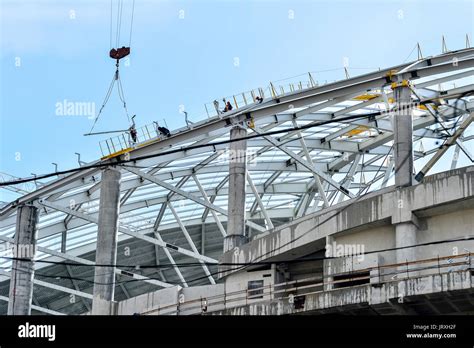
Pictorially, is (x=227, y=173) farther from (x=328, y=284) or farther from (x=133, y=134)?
(x=328, y=284)

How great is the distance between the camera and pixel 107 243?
41781 millimetres

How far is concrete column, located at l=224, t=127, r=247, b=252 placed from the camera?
1558 inches

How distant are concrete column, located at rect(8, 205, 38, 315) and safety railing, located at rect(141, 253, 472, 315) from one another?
29.8 feet

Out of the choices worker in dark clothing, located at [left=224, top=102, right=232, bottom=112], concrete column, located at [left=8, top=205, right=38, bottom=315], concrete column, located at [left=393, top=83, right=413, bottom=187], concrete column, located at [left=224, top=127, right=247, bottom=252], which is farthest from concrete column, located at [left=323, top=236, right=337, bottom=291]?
concrete column, located at [left=8, top=205, right=38, bottom=315]

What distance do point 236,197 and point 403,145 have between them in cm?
836

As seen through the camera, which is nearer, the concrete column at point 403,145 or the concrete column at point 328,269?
the concrete column at point 328,269

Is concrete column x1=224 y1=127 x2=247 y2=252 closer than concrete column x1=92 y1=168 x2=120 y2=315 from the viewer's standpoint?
Yes

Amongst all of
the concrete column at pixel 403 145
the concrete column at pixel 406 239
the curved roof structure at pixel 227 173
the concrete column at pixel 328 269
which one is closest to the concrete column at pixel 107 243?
the curved roof structure at pixel 227 173

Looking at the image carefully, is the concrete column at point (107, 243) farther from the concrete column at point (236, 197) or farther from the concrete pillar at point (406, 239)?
the concrete pillar at point (406, 239)

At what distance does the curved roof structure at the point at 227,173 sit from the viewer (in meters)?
40.6

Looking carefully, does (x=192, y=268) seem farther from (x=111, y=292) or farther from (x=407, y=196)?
(x=407, y=196)

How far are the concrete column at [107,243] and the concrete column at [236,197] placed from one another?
5450 mm

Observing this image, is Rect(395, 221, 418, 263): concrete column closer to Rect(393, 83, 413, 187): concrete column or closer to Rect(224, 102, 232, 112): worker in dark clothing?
Rect(393, 83, 413, 187): concrete column

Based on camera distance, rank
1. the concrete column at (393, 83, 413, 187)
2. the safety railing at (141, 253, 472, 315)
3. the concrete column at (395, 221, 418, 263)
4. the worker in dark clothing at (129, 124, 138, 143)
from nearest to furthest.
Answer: the safety railing at (141, 253, 472, 315), the concrete column at (395, 221, 418, 263), the concrete column at (393, 83, 413, 187), the worker in dark clothing at (129, 124, 138, 143)
